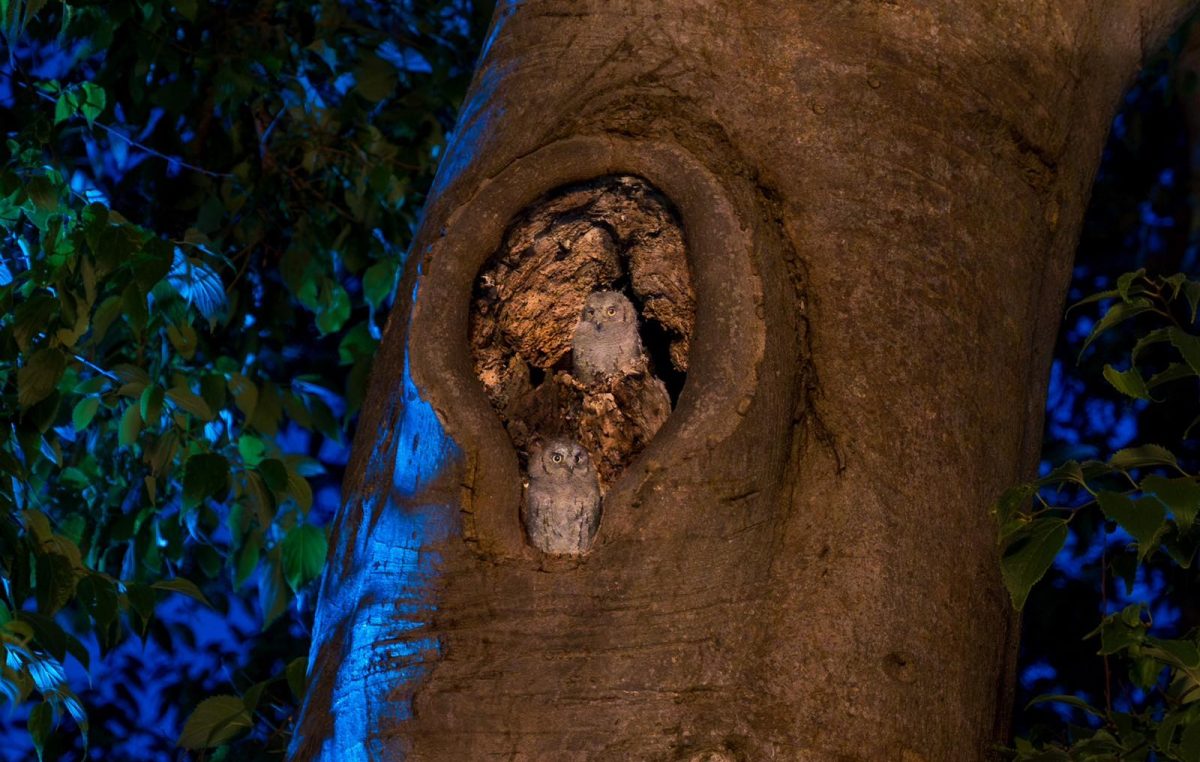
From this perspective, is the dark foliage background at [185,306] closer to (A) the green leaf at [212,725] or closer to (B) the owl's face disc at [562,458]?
(A) the green leaf at [212,725]

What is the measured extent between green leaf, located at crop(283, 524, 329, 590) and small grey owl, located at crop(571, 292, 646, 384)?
715 mm

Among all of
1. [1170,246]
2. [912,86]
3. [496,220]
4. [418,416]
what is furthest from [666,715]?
[1170,246]

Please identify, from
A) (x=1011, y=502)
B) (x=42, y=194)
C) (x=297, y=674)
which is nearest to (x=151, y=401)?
(x=42, y=194)

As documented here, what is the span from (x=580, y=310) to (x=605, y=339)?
0.28 ft

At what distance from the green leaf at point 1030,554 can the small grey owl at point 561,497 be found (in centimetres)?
58

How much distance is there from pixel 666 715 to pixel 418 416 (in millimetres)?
513

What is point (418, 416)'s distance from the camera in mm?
1780

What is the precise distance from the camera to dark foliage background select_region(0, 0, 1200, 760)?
249 cm

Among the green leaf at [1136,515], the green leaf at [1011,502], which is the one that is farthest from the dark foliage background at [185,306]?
the green leaf at [1136,515]

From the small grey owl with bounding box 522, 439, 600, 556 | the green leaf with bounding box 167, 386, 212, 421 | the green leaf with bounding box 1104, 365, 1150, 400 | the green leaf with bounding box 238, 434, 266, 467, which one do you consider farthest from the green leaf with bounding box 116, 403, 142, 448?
the green leaf with bounding box 1104, 365, 1150, 400

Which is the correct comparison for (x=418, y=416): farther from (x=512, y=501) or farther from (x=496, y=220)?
(x=496, y=220)

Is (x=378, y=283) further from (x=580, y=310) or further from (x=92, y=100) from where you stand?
(x=580, y=310)

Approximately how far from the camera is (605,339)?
217 cm

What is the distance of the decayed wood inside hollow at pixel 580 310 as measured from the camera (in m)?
1.99
